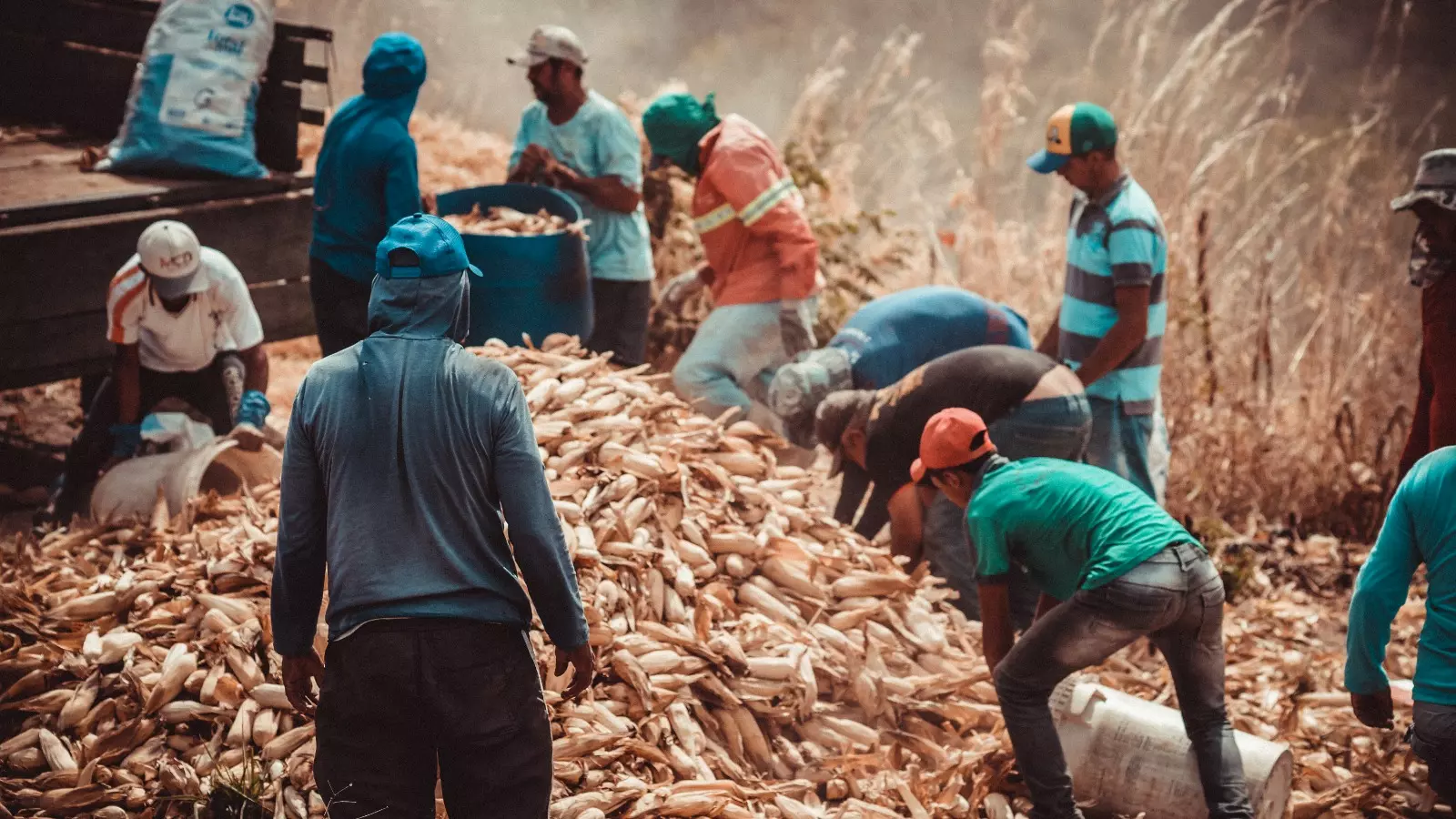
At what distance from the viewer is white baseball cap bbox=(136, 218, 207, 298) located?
4.66 meters

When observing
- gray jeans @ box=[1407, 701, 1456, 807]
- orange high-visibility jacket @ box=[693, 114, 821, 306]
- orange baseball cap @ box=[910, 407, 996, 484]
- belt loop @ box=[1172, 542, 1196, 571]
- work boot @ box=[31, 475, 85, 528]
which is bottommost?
work boot @ box=[31, 475, 85, 528]

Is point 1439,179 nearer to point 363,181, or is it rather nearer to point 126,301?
point 363,181

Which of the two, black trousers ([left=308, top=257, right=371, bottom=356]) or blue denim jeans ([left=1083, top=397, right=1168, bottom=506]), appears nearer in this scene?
blue denim jeans ([left=1083, top=397, right=1168, bottom=506])

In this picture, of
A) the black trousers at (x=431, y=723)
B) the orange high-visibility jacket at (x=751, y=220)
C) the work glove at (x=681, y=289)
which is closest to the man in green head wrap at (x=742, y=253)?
the orange high-visibility jacket at (x=751, y=220)

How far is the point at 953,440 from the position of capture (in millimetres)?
3439

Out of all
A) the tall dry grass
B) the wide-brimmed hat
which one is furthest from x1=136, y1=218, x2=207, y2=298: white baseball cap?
the wide-brimmed hat

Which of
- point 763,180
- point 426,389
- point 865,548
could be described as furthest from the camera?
point 763,180

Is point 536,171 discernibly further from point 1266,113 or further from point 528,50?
point 1266,113

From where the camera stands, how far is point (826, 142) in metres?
7.78

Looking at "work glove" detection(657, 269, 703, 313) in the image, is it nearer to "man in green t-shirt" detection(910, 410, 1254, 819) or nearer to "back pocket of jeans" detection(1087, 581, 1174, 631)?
"man in green t-shirt" detection(910, 410, 1254, 819)

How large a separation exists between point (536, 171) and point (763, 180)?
104cm

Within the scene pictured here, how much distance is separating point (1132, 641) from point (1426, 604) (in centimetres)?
71

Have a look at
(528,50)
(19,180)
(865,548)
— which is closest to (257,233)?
(19,180)

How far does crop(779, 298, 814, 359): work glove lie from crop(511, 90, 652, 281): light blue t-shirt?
2.27 feet
